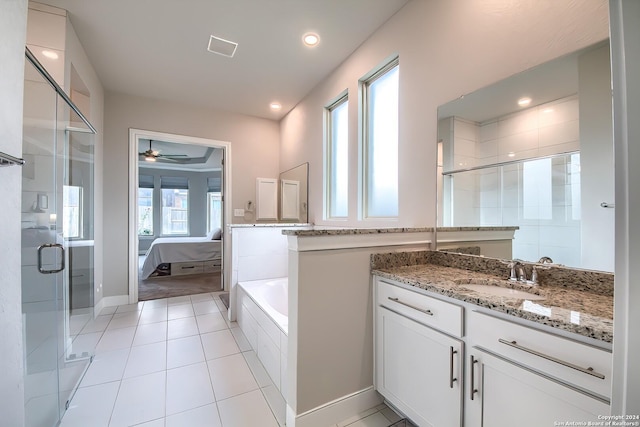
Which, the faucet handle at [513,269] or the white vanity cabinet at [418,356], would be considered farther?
the faucet handle at [513,269]

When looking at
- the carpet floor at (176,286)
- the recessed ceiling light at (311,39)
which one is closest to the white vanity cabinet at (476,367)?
the recessed ceiling light at (311,39)

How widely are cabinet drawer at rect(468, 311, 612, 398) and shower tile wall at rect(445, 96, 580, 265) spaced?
0.56 metres

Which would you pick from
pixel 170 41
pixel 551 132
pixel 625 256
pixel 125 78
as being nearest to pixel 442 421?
pixel 625 256

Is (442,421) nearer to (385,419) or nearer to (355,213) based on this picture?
(385,419)

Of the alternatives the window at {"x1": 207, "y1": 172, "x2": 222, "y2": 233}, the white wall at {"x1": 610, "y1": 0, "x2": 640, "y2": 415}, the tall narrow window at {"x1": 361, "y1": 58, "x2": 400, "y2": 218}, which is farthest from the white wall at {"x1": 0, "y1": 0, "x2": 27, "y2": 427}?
the window at {"x1": 207, "y1": 172, "x2": 222, "y2": 233}

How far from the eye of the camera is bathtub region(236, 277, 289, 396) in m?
1.69

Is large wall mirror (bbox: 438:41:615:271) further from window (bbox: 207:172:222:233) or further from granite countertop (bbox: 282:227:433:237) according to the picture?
window (bbox: 207:172:222:233)

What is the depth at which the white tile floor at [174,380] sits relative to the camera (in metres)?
1.50

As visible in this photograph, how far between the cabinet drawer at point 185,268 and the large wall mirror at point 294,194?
2261 mm

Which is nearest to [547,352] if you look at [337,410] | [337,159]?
[337,410]

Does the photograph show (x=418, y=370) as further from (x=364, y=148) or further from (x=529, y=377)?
(x=364, y=148)

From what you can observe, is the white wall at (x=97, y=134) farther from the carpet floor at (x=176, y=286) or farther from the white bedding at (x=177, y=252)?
the white bedding at (x=177, y=252)

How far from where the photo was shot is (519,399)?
3.03 feet

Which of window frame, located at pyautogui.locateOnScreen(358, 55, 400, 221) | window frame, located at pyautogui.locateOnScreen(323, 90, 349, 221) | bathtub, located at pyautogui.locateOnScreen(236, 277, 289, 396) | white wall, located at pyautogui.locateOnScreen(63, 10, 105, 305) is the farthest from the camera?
window frame, located at pyautogui.locateOnScreen(323, 90, 349, 221)
